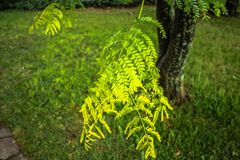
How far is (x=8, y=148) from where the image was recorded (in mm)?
3908

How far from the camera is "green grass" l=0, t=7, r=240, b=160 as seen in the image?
3598 mm

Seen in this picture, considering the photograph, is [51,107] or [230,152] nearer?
[230,152]

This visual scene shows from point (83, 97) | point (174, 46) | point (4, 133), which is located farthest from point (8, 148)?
point (174, 46)

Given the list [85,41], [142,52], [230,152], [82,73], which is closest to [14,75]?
[82,73]

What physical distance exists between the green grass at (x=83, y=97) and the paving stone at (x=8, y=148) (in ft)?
0.34

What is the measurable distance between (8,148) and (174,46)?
9.30ft

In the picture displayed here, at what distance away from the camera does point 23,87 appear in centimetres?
546

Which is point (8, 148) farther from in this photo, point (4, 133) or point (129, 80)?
point (129, 80)

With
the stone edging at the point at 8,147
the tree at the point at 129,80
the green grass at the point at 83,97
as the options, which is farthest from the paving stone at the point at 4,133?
the tree at the point at 129,80

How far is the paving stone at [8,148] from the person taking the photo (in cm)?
377

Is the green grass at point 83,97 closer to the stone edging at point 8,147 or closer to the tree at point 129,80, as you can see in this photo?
the stone edging at point 8,147

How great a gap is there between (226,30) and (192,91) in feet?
16.2

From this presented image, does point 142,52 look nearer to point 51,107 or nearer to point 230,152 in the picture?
point 230,152

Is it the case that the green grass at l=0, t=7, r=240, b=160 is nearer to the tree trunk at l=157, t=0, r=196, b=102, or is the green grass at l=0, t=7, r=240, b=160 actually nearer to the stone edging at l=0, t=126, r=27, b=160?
the stone edging at l=0, t=126, r=27, b=160
